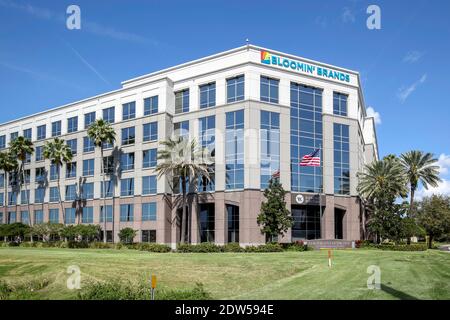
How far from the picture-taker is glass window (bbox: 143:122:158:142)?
64.4 meters

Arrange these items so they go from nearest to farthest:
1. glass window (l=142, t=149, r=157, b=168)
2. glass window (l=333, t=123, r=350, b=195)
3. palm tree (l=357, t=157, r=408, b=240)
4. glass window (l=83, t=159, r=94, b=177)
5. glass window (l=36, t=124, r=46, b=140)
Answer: glass window (l=333, t=123, r=350, b=195)
palm tree (l=357, t=157, r=408, b=240)
glass window (l=142, t=149, r=157, b=168)
glass window (l=83, t=159, r=94, b=177)
glass window (l=36, t=124, r=46, b=140)

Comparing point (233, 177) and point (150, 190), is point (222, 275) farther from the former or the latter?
point (150, 190)

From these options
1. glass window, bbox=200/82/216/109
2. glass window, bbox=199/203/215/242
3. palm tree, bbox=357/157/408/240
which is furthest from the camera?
palm tree, bbox=357/157/408/240

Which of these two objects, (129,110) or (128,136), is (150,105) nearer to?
(129,110)

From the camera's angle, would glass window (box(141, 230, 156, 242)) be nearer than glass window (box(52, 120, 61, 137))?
Yes

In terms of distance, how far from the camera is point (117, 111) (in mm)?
70250

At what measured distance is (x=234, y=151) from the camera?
57906 mm

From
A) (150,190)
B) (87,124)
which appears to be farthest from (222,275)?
(87,124)

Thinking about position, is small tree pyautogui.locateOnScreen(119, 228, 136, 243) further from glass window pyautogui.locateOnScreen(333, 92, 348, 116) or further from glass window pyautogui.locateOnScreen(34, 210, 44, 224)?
glass window pyautogui.locateOnScreen(333, 92, 348, 116)

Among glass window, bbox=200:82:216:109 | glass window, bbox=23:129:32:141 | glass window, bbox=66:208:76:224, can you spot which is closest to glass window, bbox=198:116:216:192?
glass window, bbox=200:82:216:109

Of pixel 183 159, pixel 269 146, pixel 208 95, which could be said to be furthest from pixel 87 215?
pixel 269 146

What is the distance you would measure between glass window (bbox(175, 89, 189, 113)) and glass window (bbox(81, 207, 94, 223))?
2224 cm

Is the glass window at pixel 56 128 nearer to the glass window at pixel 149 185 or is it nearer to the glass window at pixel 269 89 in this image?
the glass window at pixel 149 185
